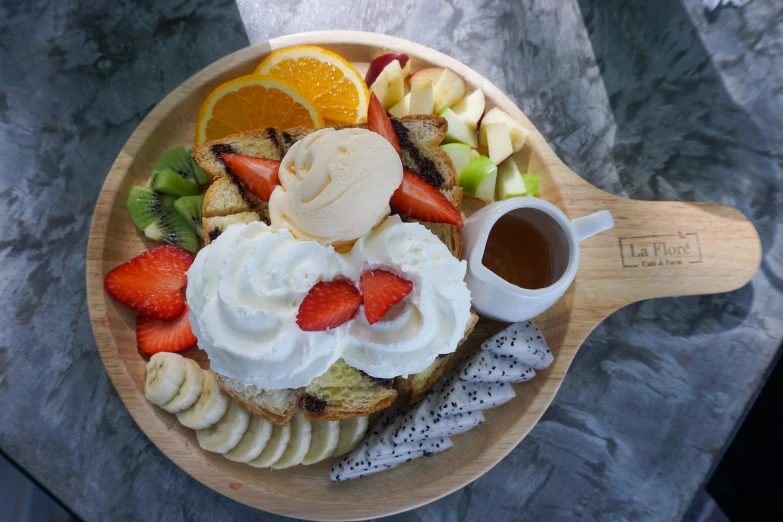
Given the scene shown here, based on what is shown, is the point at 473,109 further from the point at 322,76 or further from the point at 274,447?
the point at 274,447

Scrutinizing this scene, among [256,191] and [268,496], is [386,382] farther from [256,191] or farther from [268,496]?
[256,191]

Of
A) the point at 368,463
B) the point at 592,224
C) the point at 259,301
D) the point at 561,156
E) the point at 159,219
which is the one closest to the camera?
the point at 259,301

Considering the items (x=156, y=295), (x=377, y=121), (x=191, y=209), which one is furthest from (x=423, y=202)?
(x=156, y=295)

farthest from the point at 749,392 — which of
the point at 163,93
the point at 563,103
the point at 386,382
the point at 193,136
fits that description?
the point at 163,93

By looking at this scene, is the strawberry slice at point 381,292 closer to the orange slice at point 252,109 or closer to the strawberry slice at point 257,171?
the strawberry slice at point 257,171

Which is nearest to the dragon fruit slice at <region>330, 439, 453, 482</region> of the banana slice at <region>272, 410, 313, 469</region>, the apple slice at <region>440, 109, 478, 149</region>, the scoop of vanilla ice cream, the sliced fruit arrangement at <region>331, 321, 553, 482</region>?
the sliced fruit arrangement at <region>331, 321, 553, 482</region>

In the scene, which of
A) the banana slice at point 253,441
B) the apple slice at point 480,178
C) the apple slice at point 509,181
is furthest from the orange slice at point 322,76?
the banana slice at point 253,441

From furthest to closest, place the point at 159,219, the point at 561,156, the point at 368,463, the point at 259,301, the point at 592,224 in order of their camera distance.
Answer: the point at 561,156 < the point at 159,219 < the point at 368,463 < the point at 592,224 < the point at 259,301
